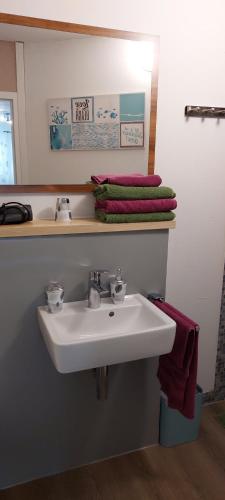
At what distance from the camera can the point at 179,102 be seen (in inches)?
67.2

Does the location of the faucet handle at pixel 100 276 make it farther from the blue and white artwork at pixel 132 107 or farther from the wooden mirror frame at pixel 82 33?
the blue and white artwork at pixel 132 107

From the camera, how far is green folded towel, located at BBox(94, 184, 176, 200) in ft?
4.79

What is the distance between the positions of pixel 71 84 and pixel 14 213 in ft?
1.97

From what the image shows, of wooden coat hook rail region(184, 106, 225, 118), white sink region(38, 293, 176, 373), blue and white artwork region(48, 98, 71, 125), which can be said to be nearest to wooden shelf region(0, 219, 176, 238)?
white sink region(38, 293, 176, 373)

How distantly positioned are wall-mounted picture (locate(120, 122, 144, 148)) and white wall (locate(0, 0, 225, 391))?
11cm

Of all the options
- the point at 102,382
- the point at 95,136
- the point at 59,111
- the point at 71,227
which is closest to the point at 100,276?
the point at 71,227

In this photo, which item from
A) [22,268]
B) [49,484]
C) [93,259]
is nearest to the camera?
[22,268]

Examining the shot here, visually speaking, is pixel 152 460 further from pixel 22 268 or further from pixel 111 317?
pixel 22 268

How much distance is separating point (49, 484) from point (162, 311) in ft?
3.17

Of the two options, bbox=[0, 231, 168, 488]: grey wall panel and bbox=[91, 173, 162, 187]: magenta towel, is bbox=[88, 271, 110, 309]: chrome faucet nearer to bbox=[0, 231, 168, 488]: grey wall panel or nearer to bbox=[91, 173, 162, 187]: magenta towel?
bbox=[0, 231, 168, 488]: grey wall panel

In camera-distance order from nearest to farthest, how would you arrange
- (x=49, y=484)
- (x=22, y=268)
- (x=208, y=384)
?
(x=22, y=268)
(x=49, y=484)
(x=208, y=384)

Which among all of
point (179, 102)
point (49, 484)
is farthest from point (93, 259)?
point (49, 484)

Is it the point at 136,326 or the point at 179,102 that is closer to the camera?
the point at 136,326

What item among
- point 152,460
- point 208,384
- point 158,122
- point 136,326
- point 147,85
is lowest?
point 152,460
